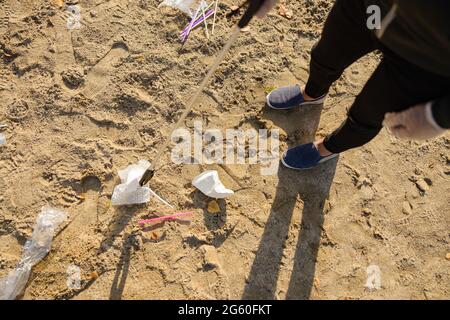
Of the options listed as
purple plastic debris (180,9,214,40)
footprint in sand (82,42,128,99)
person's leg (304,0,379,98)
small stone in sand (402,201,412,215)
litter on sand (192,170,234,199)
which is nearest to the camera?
person's leg (304,0,379,98)

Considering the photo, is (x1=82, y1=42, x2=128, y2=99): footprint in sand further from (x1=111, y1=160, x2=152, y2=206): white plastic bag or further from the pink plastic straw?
the pink plastic straw

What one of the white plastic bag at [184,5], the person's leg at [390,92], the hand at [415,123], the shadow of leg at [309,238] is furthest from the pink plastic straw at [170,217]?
the white plastic bag at [184,5]

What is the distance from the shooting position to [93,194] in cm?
217

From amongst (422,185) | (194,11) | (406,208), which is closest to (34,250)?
(194,11)

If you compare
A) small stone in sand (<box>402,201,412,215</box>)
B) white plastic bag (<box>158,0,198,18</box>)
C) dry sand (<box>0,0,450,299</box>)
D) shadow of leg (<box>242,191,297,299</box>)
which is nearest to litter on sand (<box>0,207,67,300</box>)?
dry sand (<box>0,0,450,299</box>)

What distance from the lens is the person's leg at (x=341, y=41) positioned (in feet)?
4.92

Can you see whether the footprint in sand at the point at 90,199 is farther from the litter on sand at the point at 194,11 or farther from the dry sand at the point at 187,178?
the litter on sand at the point at 194,11

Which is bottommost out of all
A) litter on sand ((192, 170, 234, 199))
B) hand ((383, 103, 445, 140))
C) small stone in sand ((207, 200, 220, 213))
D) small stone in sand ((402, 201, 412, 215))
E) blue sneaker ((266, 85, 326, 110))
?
small stone in sand ((402, 201, 412, 215))

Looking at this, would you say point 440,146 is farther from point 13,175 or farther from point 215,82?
point 13,175

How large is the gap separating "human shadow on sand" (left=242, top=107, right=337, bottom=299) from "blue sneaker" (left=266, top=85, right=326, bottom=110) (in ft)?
0.24

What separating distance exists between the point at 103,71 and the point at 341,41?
1523 mm

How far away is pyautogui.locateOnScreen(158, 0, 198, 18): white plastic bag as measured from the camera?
105 inches

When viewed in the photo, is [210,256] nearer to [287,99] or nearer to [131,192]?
[131,192]

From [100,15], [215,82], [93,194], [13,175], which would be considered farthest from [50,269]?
[100,15]
